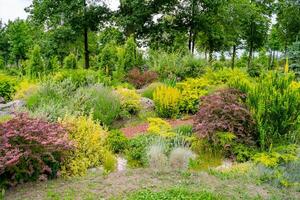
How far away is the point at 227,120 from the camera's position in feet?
24.4

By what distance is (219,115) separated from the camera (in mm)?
7621

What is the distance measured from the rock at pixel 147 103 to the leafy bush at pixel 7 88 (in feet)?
15.3

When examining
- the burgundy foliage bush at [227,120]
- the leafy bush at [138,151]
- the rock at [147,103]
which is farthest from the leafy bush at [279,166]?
the rock at [147,103]

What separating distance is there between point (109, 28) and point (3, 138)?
17.9 meters

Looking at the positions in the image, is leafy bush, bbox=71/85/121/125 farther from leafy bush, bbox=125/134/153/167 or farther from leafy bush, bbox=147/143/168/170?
leafy bush, bbox=147/143/168/170

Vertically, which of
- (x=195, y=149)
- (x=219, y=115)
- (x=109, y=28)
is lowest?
(x=195, y=149)

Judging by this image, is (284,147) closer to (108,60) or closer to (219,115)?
(219,115)

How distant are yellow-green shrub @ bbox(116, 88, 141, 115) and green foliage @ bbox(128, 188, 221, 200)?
5667mm

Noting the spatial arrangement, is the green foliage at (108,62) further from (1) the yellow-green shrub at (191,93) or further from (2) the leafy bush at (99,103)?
(2) the leafy bush at (99,103)

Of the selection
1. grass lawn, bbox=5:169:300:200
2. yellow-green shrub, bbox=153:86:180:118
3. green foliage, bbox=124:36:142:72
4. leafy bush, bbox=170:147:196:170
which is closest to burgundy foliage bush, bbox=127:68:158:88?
green foliage, bbox=124:36:142:72

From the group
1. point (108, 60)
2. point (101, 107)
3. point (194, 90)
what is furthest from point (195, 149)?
point (108, 60)

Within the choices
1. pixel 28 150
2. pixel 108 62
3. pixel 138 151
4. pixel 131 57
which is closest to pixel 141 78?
pixel 131 57

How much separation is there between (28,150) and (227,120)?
353 cm

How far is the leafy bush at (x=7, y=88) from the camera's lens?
1359 centimetres
